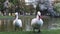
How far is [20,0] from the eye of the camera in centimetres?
3319

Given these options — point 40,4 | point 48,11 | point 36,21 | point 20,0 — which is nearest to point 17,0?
point 20,0

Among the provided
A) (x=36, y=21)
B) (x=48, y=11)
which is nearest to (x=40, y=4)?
(x=48, y=11)

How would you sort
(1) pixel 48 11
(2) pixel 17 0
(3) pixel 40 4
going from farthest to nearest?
1. (2) pixel 17 0
2. (3) pixel 40 4
3. (1) pixel 48 11

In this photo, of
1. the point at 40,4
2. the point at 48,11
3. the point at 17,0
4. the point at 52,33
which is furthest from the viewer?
the point at 17,0

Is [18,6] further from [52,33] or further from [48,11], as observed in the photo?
[52,33]

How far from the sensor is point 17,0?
32.1 meters

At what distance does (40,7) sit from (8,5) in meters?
4.52

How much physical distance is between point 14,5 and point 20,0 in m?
2.86

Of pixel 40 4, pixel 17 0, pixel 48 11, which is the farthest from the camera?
pixel 17 0

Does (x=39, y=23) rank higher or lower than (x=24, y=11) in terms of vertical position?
higher

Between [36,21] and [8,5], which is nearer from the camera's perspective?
[36,21]

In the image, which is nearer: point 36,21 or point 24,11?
point 36,21

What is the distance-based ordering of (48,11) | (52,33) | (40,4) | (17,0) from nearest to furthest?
(52,33) < (48,11) < (40,4) < (17,0)

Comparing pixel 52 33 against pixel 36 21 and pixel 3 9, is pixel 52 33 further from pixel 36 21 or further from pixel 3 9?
pixel 3 9
